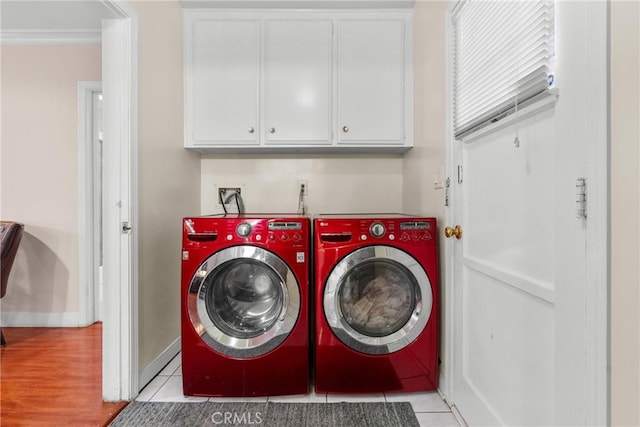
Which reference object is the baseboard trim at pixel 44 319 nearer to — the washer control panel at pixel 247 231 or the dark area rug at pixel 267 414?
the dark area rug at pixel 267 414

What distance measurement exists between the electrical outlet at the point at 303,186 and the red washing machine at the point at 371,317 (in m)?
0.85

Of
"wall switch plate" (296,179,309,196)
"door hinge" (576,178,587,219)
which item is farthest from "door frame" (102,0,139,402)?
"door hinge" (576,178,587,219)

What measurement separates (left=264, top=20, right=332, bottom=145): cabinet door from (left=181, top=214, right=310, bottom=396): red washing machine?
79 cm

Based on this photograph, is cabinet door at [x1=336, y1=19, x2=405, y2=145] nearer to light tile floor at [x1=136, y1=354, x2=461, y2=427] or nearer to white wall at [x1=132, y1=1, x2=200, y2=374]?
white wall at [x1=132, y1=1, x2=200, y2=374]

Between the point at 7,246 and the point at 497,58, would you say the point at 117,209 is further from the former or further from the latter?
the point at 497,58

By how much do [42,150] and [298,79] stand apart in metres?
2.17

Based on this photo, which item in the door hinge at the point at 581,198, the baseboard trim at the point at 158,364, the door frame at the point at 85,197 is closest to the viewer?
the door hinge at the point at 581,198

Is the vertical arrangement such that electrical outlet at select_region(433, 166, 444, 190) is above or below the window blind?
below

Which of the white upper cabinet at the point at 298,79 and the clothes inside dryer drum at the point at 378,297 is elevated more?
the white upper cabinet at the point at 298,79

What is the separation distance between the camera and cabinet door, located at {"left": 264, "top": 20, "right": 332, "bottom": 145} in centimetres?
213

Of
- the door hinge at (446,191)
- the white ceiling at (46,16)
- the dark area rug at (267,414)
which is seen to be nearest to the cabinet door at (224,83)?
the white ceiling at (46,16)

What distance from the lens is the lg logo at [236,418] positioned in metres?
1.48

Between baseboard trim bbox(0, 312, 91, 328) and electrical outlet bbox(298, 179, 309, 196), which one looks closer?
electrical outlet bbox(298, 179, 309, 196)

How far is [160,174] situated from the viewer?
188 cm
